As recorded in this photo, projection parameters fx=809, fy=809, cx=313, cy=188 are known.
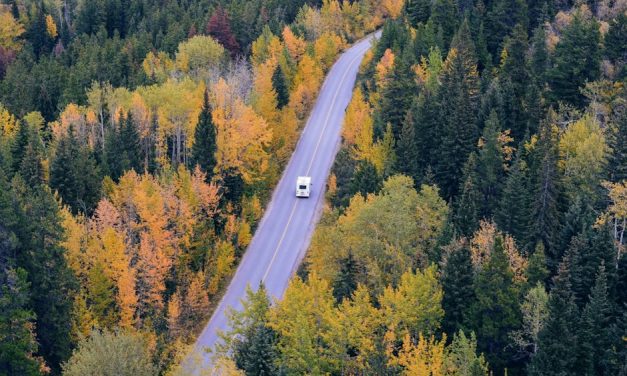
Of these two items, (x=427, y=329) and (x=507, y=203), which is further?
(x=507, y=203)

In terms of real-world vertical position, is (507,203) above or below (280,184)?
above

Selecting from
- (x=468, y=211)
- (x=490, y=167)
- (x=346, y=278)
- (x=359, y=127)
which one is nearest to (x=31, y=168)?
(x=359, y=127)

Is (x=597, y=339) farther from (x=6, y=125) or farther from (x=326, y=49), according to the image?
(x=326, y=49)

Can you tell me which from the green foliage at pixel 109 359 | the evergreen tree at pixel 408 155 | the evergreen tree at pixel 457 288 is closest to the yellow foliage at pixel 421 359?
the evergreen tree at pixel 457 288

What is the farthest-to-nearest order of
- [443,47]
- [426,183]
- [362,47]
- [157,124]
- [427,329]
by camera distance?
1. [362,47]
2. [443,47]
3. [157,124]
4. [426,183]
5. [427,329]

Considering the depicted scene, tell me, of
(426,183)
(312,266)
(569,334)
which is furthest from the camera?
(426,183)

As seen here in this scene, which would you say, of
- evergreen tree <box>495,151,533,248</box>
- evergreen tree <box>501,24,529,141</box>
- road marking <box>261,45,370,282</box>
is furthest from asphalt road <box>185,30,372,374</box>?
evergreen tree <box>501,24,529,141</box>

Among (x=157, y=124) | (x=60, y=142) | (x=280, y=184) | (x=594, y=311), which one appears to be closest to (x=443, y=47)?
(x=280, y=184)

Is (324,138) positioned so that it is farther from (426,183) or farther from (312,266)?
(312,266)
